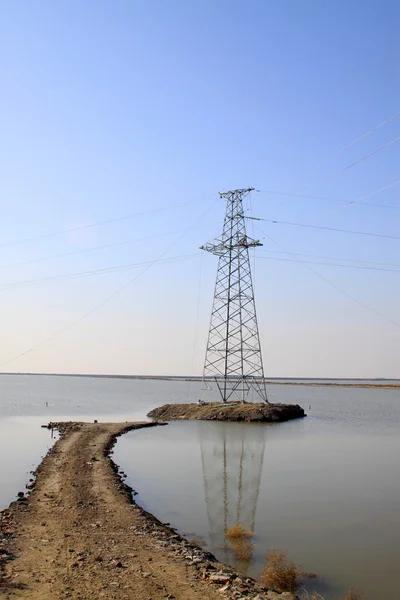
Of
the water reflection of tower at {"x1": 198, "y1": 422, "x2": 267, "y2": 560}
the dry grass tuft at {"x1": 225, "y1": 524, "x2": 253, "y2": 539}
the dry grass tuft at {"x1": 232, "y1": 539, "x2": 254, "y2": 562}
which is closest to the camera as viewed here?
the dry grass tuft at {"x1": 232, "y1": 539, "x2": 254, "y2": 562}

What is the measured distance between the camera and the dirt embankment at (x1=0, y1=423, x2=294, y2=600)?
9.07 m

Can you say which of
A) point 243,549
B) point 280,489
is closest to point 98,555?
point 243,549

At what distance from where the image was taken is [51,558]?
10695mm

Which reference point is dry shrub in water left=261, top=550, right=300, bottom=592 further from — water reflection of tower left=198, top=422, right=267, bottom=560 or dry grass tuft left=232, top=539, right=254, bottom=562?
water reflection of tower left=198, top=422, right=267, bottom=560

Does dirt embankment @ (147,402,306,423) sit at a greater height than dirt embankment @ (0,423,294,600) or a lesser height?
greater

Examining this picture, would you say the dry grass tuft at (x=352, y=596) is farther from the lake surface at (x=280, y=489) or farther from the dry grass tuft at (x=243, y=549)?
the dry grass tuft at (x=243, y=549)

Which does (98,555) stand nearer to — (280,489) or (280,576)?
(280,576)

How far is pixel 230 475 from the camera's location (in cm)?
2292

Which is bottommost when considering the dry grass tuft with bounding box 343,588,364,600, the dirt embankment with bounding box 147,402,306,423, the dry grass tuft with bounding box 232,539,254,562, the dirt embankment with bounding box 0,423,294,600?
the dry grass tuft with bounding box 343,588,364,600

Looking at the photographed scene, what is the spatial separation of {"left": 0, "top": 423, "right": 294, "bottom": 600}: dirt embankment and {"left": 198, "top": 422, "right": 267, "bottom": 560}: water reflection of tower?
1.88 meters

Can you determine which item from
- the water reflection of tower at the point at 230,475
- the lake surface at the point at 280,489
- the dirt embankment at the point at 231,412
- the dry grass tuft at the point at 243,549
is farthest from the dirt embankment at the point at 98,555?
the dirt embankment at the point at 231,412

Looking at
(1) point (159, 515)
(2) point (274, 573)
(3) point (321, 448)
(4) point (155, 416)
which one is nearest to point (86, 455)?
(1) point (159, 515)

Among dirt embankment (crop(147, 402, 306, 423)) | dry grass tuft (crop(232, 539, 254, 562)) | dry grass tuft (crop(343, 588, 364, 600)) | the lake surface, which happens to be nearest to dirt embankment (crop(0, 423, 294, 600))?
dry grass tuft (crop(232, 539, 254, 562))

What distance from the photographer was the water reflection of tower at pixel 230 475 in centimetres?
1545
